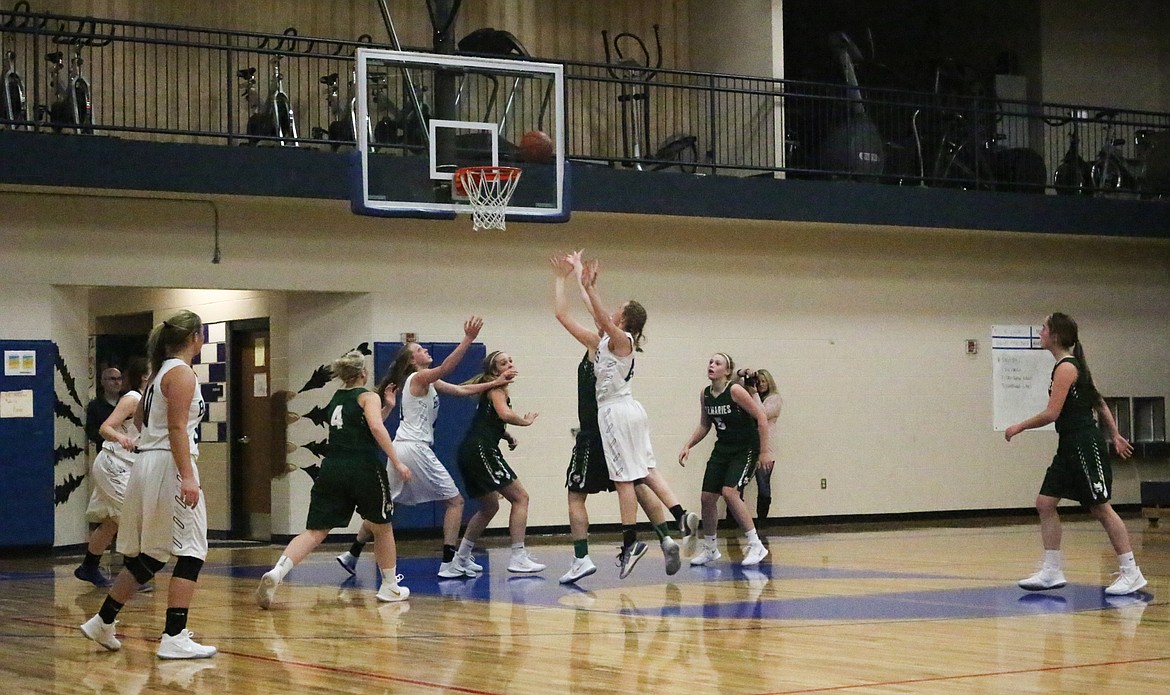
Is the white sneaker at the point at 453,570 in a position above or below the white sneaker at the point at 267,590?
below

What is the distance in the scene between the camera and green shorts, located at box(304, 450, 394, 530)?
10.0 metres

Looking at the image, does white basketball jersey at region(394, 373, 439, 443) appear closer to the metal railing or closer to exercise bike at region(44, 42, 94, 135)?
the metal railing

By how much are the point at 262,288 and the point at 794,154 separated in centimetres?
799

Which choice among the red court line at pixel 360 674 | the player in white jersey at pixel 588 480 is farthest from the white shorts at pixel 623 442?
the red court line at pixel 360 674

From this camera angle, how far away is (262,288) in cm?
1642

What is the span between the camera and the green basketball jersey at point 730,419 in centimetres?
1280

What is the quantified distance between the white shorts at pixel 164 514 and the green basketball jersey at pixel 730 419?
6001 millimetres

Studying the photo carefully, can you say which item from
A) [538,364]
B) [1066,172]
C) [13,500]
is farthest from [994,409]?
[13,500]

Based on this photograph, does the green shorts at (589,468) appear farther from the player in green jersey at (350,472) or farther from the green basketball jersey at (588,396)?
the player in green jersey at (350,472)

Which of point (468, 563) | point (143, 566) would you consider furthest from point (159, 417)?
point (468, 563)

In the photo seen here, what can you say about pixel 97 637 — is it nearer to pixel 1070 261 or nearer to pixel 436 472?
pixel 436 472

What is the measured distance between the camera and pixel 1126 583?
1008 cm

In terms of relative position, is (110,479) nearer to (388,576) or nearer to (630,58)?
(388,576)

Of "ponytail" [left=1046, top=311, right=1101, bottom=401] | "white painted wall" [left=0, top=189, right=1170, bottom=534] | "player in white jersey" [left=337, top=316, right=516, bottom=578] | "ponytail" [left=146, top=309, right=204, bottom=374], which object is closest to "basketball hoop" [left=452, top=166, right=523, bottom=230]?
"player in white jersey" [left=337, top=316, right=516, bottom=578]
